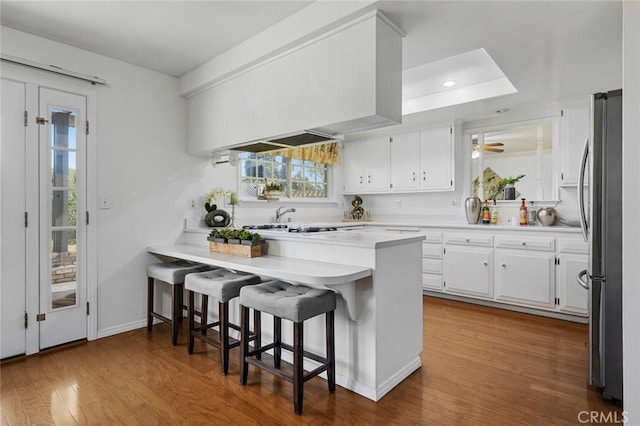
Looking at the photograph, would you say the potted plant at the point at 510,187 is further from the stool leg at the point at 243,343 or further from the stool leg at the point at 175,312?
the stool leg at the point at 175,312

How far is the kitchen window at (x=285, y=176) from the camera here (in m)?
4.38

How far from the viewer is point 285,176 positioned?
195 inches

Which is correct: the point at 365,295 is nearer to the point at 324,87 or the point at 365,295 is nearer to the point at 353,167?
the point at 324,87

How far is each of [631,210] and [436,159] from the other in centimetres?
310

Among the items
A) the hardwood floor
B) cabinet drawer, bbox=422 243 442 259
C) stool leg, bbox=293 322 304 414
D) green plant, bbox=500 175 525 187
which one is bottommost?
the hardwood floor

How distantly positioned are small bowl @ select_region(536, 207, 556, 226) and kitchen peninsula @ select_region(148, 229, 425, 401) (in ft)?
7.49

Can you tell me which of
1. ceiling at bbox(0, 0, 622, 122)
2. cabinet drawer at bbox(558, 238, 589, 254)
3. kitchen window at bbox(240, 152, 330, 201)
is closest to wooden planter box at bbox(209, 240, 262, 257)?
kitchen window at bbox(240, 152, 330, 201)

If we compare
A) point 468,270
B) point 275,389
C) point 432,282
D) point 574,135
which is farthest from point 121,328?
point 574,135

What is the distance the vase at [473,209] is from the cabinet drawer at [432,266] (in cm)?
67

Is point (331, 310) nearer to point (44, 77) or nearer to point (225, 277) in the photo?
point (225, 277)

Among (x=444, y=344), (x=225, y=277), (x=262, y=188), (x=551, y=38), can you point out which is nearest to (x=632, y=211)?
(x=551, y=38)

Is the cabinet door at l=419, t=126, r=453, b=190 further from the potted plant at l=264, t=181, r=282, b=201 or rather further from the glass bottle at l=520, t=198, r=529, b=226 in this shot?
the potted plant at l=264, t=181, r=282, b=201

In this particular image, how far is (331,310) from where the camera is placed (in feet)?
7.05

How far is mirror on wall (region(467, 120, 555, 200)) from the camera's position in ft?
13.7
